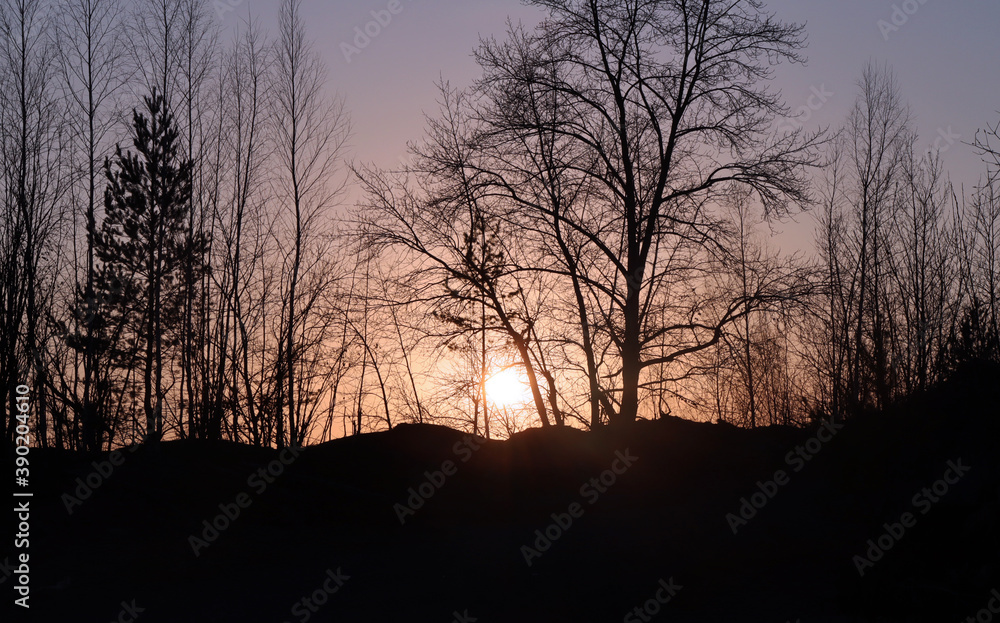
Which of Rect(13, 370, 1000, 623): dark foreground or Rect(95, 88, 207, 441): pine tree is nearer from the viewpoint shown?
Rect(13, 370, 1000, 623): dark foreground

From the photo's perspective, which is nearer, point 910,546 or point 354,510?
point 910,546

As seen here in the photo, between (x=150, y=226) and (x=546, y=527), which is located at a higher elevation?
(x=150, y=226)

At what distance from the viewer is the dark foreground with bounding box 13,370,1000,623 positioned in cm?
750

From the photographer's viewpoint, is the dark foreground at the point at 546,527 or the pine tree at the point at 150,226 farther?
the pine tree at the point at 150,226

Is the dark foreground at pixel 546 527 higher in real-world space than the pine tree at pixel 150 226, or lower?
lower

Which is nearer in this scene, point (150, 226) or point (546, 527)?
point (546, 527)

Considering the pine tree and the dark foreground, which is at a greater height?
the pine tree

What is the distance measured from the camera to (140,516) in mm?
10273

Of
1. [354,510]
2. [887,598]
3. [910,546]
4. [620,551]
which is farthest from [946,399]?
[354,510]

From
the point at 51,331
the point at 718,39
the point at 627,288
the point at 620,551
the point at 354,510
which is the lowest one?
the point at 620,551

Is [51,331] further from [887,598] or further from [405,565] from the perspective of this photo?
[887,598]

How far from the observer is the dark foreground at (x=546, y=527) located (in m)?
7.50

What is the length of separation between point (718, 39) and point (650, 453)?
9185 mm

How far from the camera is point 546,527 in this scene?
34.1 feet
